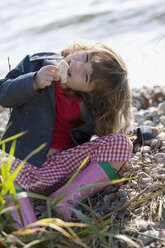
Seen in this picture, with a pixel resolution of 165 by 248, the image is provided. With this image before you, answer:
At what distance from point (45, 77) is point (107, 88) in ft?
1.33

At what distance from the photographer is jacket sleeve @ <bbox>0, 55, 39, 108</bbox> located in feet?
7.38

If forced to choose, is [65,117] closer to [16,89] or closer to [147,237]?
[16,89]

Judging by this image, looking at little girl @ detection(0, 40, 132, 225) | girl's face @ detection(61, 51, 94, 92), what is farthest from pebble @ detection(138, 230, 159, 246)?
girl's face @ detection(61, 51, 94, 92)

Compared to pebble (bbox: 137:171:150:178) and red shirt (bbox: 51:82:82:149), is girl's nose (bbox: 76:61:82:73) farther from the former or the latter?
pebble (bbox: 137:171:150:178)

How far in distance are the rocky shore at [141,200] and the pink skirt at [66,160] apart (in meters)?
0.14

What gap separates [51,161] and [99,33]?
4.24 meters

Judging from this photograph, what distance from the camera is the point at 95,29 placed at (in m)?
6.61

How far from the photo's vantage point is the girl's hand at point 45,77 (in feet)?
7.32

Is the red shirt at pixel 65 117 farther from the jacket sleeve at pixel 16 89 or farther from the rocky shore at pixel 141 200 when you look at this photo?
the rocky shore at pixel 141 200

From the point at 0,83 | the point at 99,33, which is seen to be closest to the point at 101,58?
the point at 0,83

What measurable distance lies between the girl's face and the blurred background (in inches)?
93.4

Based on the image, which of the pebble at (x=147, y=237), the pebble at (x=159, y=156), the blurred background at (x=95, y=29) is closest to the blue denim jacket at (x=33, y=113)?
the pebble at (x=159, y=156)

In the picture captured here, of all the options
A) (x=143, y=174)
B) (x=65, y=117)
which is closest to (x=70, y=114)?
(x=65, y=117)

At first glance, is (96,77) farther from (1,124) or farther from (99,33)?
(99,33)
